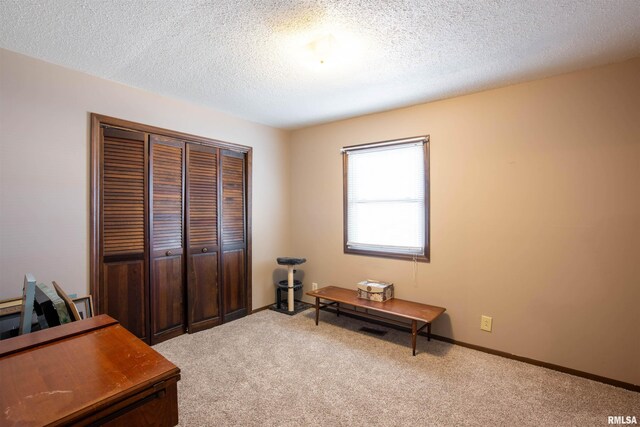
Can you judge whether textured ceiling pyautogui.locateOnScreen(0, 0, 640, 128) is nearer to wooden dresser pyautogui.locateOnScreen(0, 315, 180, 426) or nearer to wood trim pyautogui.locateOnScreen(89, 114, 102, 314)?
wood trim pyautogui.locateOnScreen(89, 114, 102, 314)

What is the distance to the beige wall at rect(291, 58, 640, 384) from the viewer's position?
2244mm

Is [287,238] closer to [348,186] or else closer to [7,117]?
[348,186]

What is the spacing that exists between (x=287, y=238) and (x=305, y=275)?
578 millimetres

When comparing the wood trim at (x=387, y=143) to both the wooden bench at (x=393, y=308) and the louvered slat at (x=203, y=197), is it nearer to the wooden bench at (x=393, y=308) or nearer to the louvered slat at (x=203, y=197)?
the louvered slat at (x=203, y=197)

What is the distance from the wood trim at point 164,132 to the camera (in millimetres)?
2595

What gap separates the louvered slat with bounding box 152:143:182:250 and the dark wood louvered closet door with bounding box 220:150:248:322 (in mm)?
520

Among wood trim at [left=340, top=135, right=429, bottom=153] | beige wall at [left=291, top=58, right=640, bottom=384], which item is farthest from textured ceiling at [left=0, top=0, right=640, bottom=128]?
wood trim at [left=340, top=135, right=429, bottom=153]

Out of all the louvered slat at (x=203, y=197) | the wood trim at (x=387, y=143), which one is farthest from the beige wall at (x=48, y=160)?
the wood trim at (x=387, y=143)

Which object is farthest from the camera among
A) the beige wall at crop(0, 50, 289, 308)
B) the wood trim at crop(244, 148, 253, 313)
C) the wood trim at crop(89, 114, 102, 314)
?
the wood trim at crop(244, 148, 253, 313)

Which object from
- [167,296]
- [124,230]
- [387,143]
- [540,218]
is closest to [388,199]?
[387,143]

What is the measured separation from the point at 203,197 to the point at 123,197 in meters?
0.77

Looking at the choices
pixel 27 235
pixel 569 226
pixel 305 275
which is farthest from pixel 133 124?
pixel 569 226

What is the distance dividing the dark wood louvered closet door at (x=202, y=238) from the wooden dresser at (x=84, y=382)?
1937 millimetres

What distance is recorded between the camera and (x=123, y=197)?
8.87ft
